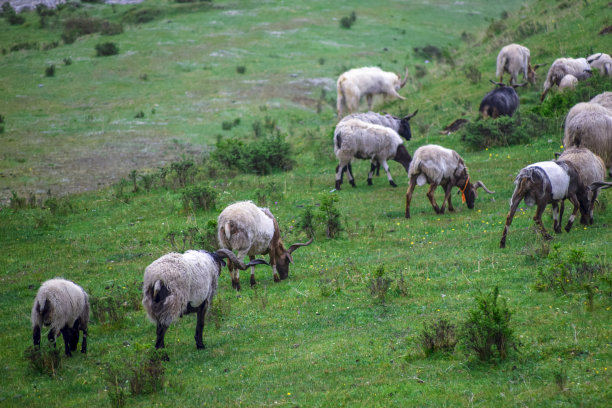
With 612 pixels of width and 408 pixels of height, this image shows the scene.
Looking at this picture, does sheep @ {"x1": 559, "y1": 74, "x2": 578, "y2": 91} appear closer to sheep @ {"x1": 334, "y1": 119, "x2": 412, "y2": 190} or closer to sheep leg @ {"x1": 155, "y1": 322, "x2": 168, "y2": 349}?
sheep @ {"x1": 334, "y1": 119, "x2": 412, "y2": 190}

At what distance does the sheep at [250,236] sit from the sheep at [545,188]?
4167 millimetres

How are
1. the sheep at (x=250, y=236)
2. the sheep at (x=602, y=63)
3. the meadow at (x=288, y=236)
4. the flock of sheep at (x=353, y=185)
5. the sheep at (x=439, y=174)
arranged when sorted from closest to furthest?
the meadow at (x=288, y=236)
the flock of sheep at (x=353, y=185)
the sheep at (x=250, y=236)
the sheep at (x=439, y=174)
the sheep at (x=602, y=63)

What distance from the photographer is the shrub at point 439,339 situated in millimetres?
7465

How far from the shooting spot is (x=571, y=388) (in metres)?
6.11

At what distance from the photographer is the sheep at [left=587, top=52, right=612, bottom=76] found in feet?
68.9

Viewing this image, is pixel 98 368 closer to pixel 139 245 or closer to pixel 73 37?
pixel 139 245

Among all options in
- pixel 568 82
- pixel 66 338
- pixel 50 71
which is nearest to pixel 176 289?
pixel 66 338

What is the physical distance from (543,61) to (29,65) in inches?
1106

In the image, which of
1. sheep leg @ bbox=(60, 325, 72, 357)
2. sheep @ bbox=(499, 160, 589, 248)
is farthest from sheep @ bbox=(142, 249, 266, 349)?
sheep @ bbox=(499, 160, 589, 248)

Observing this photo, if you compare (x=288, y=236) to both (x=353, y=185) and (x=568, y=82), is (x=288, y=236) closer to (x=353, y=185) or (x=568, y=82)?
(x=353, y=185)

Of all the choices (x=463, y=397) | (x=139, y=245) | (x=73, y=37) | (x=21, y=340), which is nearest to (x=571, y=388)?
(x=463, y=397)

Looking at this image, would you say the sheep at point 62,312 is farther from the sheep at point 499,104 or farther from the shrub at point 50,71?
the shrub at point 50,71

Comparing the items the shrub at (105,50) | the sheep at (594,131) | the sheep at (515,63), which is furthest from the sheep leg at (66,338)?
the shrub at (105,50)

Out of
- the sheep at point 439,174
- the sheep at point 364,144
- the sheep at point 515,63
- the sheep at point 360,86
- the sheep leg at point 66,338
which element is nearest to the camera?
the sheep leg at point 66,338
